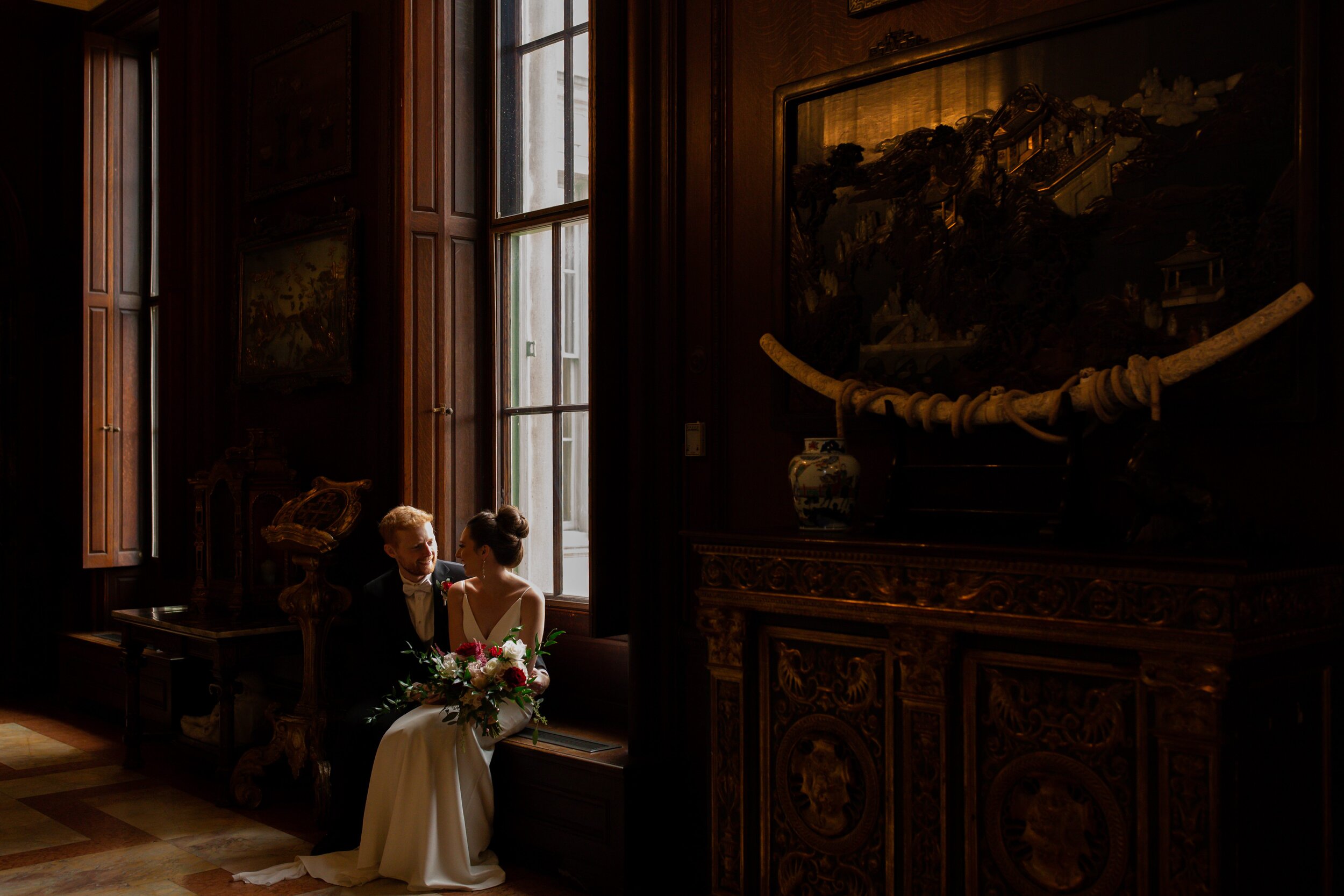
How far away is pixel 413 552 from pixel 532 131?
2.11 metres

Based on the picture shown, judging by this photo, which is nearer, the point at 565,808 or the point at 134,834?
the point at 565,808

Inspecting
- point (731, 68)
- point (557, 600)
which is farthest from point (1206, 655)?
point (557, 600)

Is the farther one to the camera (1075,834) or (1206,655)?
(1075,834)

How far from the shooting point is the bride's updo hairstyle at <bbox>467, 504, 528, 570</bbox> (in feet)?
15.8

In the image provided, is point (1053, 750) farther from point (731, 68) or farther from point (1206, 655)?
point (731, 68)

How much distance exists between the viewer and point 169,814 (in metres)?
5.25

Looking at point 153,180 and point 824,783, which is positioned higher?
point 153,180

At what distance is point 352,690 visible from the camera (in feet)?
17.9

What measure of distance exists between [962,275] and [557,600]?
257 cm

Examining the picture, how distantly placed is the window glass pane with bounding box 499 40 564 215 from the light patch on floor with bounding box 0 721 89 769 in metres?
3.85

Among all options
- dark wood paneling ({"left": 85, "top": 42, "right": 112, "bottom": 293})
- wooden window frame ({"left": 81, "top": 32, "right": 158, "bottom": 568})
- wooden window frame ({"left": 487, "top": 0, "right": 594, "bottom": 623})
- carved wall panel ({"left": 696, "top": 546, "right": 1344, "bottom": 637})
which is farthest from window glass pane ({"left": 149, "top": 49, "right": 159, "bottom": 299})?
carved wall panel ({"left": 696, "top": 546, "right": 1344, "bottom": 637})

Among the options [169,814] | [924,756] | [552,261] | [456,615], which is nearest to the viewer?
[924,756]

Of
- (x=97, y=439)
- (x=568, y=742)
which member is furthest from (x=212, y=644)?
(x=97, y=439)

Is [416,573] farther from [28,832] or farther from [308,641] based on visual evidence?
[28,832]
